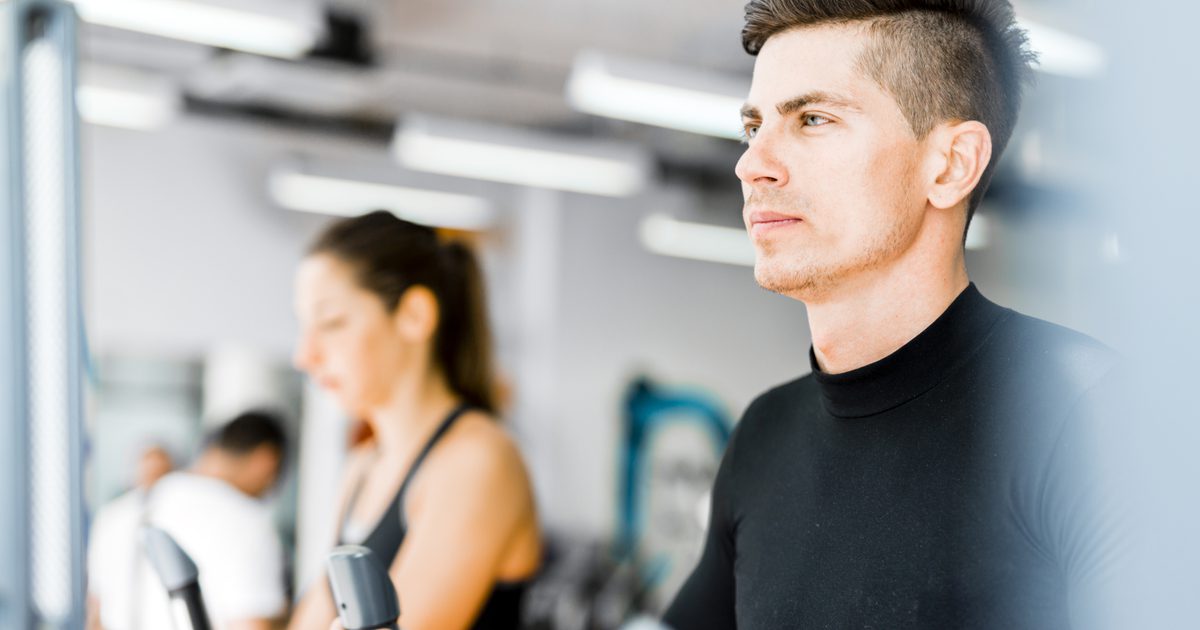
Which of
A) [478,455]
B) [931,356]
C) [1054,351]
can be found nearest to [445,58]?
[478,455]

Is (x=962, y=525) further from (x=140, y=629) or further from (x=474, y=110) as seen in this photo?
(x=474, y=110)

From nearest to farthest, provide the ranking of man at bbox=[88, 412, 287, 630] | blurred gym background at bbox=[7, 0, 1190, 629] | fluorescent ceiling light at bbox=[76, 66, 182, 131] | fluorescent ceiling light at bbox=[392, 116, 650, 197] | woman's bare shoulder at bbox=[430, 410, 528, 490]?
1. woman's bare shoulder at bbox=[430, 410, 528, 490]
2. man at bbox=[88, 412, 287, 630]
3. fluorescent ceiling light at bbox=[76, 66, 182, 131]
4. fluorescent ceiling light at bbox=[392, 116, 650, 197]
5. blurred gym background at bbox=[7, 0, 1190, 629]

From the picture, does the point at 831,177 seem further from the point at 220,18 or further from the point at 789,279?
the point at 220,18

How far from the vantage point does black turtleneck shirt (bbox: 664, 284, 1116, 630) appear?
1.03m

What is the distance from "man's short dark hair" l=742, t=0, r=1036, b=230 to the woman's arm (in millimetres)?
912

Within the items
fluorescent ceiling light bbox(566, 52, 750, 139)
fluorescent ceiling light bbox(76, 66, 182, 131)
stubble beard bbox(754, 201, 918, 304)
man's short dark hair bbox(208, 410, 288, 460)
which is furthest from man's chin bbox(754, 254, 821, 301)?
fluorescent ceiling light bbox(76, 66, 182, 131)

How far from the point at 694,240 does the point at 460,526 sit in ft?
22.1

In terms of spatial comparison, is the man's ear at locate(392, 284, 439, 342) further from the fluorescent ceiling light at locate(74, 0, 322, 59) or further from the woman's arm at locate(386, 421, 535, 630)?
the fluorescent ceiling light at locate(74, 0, 322, 59)

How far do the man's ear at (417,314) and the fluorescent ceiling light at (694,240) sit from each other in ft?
20.8

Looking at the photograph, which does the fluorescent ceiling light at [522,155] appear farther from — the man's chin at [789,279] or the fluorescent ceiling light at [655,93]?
the man's chin at [789,279]

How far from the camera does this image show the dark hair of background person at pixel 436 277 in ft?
6.72

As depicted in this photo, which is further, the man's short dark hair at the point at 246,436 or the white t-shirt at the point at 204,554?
the man's short dark hair at the point at 246,436

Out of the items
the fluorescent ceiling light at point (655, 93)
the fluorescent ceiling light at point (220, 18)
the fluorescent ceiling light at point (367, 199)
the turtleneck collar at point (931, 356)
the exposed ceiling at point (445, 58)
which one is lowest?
the turtleneck collar at point (931, 356)

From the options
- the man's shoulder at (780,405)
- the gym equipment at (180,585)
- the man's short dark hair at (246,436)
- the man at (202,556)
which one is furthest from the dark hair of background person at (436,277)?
the man's short dark hair at (246,436)
